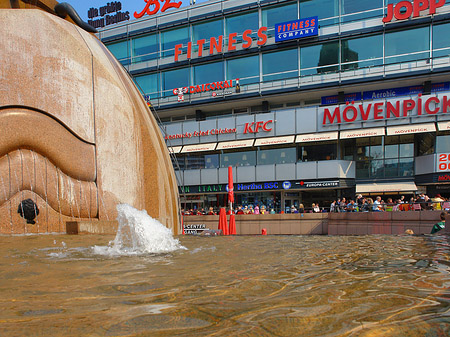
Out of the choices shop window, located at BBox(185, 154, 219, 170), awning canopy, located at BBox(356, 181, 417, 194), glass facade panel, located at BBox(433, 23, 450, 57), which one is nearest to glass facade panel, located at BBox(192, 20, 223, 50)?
shop window, located at BBox(185, 154, 219, 170)

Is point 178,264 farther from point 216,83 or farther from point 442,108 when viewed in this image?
point 216,83

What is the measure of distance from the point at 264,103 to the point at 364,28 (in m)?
8.36

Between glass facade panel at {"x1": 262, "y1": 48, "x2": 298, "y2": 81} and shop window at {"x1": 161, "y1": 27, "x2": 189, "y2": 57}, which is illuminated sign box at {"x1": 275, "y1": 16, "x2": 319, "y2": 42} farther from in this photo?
shop window at {"x1": 161, "y1": 27, "x2": 189, "y2": 57}

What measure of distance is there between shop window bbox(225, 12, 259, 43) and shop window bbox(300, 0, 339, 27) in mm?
3612

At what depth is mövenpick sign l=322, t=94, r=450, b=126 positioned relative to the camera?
77.1 ft

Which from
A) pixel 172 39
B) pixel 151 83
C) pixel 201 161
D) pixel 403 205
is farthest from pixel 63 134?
pixel 172 39

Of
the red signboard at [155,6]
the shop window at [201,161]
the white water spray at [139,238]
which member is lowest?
the white water spray at [139,238]

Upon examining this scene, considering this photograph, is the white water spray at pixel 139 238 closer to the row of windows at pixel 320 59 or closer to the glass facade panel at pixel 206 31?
the row of windows at pixel 320 59

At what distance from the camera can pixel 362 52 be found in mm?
26391

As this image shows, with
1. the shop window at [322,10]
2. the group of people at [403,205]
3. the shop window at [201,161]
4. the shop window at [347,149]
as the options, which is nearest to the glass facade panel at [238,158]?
the shop window at [201,161]

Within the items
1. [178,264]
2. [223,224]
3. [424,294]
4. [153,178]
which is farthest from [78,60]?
[223,224]

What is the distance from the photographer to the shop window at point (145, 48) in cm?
3281

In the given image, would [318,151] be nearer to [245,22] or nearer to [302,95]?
[302,95]

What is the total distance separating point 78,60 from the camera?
322 inches
